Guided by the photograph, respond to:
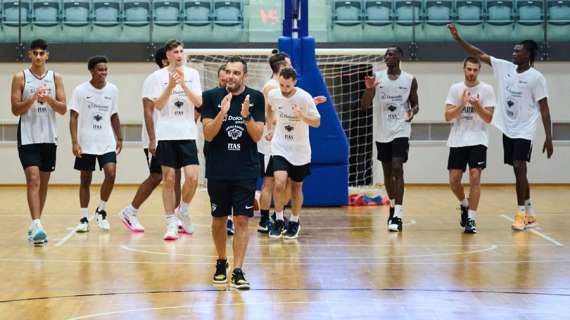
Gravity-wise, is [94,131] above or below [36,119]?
below

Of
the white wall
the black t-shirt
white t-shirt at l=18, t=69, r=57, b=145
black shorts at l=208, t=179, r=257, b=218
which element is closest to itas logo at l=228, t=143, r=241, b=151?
the black t-shirt

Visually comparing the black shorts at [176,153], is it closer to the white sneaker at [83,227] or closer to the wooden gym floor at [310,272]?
the wooden gym floor at [310,272]

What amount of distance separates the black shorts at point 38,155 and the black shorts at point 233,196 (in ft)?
10.4

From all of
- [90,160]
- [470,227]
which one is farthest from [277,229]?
[90,160]

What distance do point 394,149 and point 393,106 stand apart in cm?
48

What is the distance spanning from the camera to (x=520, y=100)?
10.9m

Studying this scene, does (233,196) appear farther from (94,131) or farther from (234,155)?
(94,131)

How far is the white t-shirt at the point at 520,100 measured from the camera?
10742mm

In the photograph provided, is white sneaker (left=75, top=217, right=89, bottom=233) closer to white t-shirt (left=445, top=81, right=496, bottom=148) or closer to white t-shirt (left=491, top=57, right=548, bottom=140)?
white t-shirt (left=445, top=81, right=496, bottom=148)

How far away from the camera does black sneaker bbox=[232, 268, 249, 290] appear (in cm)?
693

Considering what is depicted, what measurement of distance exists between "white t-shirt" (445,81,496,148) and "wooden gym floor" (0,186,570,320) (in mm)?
983

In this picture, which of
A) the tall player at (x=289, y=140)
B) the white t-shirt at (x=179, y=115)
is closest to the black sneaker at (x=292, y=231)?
the tall player at (x=289, y=140)

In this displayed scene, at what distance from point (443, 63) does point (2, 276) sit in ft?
41.7

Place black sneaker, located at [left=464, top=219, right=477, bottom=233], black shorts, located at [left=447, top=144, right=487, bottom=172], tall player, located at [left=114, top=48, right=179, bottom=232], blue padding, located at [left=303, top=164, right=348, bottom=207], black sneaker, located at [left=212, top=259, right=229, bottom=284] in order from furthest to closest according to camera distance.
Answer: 1. blue padding, located at [left=303, top=164, right=348, bottom=207]
2. black shorts, located at [left=447, top=144, right=487, bottom=172]
3. black sneaker, located at [left=464, top=219, right=477, bottom=233]
4. tall player, located at [left=114, top=48, right=179, bottom=232]
5. black sneaker, located at [left=212, top=259, right=229, bottom=284]
